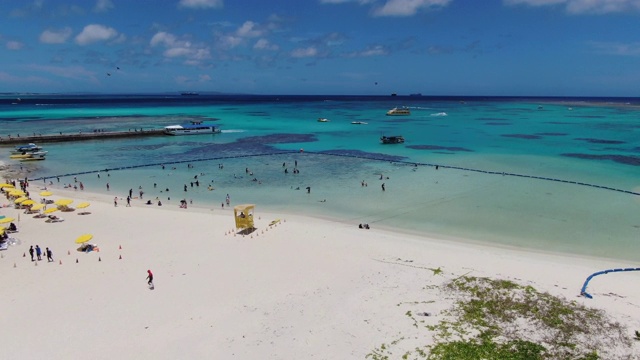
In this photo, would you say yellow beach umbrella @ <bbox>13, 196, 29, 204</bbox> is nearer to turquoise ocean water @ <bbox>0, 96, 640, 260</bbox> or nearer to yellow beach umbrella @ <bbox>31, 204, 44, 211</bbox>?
yellow beach umbrella @ <bbox>31, 204, 44, 211</bbox>

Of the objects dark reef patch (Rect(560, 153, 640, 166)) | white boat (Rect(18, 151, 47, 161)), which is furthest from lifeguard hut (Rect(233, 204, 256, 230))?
dark reef patch (Rect(560, 153, 640, 166))

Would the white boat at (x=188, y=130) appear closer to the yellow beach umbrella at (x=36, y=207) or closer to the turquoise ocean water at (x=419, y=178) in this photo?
the turquoise ocean water at (x=419, y=178)

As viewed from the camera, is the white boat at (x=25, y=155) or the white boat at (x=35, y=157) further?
the white boat at (x=25, y=155)

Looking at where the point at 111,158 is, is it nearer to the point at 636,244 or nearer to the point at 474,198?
the point at 474,198

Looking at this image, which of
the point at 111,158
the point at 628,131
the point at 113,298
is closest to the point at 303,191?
the point at 113,298

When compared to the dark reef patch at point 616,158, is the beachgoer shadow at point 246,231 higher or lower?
lower

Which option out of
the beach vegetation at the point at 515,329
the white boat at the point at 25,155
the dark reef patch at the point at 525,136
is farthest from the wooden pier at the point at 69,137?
the beach vegetation at the point at 515,329
